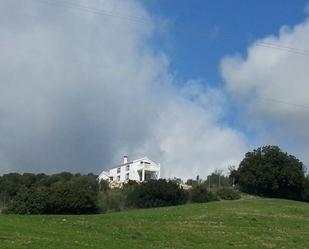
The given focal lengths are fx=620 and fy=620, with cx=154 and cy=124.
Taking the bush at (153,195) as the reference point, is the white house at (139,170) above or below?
above

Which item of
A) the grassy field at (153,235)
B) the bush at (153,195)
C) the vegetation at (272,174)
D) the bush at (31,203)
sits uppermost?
the vegetation at (272,174)

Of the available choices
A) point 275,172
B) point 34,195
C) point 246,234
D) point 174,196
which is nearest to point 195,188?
point 174,196

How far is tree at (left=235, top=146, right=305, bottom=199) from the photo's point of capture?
3809 inches

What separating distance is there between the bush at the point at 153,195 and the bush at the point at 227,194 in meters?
6.93

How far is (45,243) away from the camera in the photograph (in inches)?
923

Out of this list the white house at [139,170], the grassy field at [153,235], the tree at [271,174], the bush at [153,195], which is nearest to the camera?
the grassy field at [153,235]

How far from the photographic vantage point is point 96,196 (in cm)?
8212

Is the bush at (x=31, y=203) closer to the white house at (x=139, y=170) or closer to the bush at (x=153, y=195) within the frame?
the bush at (x=153, y=195)

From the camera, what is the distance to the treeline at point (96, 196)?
255 ft

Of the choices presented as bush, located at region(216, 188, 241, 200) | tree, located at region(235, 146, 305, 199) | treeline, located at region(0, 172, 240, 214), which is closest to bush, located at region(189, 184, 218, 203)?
treeline, located at region(0, 172, 240, 214)

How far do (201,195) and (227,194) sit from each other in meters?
4.47

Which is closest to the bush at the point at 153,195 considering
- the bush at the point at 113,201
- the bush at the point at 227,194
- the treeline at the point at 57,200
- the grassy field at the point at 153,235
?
the bush at the point at 113,201

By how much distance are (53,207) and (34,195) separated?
9.24ft

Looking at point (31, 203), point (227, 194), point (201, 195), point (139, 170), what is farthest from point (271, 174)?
point (139, 170)
